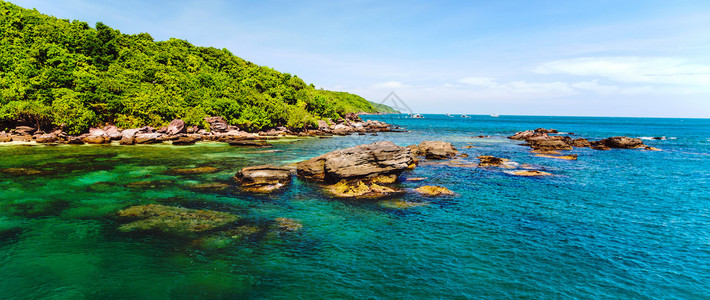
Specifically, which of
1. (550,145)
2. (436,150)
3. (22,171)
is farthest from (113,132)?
(550,145)

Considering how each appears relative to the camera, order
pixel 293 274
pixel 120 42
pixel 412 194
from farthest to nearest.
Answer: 1. pixel 120 42
2. pixel 412 194
3. pixel 293 274

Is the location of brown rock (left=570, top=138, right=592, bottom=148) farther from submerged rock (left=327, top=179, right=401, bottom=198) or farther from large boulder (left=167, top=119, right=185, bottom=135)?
large boulder (left=167, top=119, right=185, bottom=135)

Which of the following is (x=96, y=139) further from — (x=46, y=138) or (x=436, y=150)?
(x=436, y=150)

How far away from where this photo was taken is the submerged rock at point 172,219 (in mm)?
18406

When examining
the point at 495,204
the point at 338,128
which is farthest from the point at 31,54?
the point at 495,204

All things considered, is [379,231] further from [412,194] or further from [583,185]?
[583,185]

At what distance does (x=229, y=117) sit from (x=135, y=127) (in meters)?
21.9

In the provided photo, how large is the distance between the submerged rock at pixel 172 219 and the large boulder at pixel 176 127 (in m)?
54.2

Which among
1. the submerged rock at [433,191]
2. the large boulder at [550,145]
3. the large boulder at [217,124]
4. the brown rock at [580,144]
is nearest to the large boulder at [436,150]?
the submerged rock at [433,191]

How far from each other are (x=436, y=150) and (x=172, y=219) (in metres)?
39.5

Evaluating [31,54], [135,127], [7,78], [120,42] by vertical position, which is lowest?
[135,127]

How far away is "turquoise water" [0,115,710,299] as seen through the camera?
13.1m

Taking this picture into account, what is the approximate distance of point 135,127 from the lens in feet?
216

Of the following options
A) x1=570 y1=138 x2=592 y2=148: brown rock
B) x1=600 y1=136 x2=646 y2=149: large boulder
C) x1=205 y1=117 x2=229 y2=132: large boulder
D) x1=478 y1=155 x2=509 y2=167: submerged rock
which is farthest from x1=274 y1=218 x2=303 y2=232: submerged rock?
x1=600 y1=136 x2=646 y2=149: large boulder
